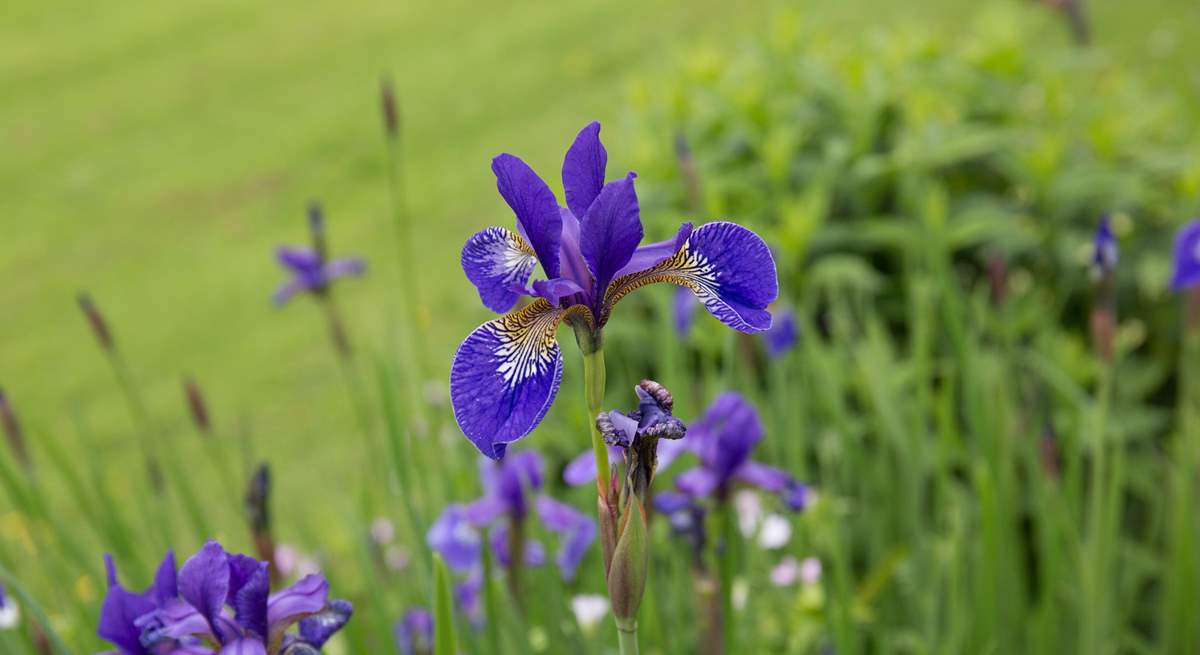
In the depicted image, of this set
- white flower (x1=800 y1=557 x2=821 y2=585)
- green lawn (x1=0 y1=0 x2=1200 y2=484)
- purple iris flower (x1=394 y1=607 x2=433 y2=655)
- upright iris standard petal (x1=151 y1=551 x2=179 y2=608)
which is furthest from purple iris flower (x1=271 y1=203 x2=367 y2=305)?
green lawn (x1=0 y1=0 x2=1200 y2=484)

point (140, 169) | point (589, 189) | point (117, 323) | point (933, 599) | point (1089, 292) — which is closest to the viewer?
point (589, 189)

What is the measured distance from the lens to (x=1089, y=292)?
131 inches

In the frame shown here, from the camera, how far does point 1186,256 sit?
1.79 metres

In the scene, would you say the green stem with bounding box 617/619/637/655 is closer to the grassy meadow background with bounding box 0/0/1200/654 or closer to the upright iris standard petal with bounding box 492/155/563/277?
the upright iris standard petal with bounding box 492/155/563/277

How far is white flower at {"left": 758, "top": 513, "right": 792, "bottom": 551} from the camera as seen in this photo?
2152mm

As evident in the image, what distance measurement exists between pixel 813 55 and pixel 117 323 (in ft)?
13.0

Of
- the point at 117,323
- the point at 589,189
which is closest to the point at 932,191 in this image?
the point at 589,189

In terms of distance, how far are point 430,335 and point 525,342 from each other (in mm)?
4626

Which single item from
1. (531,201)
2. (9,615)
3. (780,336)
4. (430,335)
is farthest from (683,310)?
(430,335)

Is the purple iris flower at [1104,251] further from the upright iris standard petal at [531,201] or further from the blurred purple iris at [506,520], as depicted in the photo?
the upright iris standard petal at [531,201]

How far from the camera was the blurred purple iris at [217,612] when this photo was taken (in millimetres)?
1024

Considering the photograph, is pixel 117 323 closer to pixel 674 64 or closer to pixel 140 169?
pixel 140 169

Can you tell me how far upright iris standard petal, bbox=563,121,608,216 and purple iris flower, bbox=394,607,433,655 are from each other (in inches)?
42.2

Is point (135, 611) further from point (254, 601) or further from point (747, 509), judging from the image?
point (747, 509)
